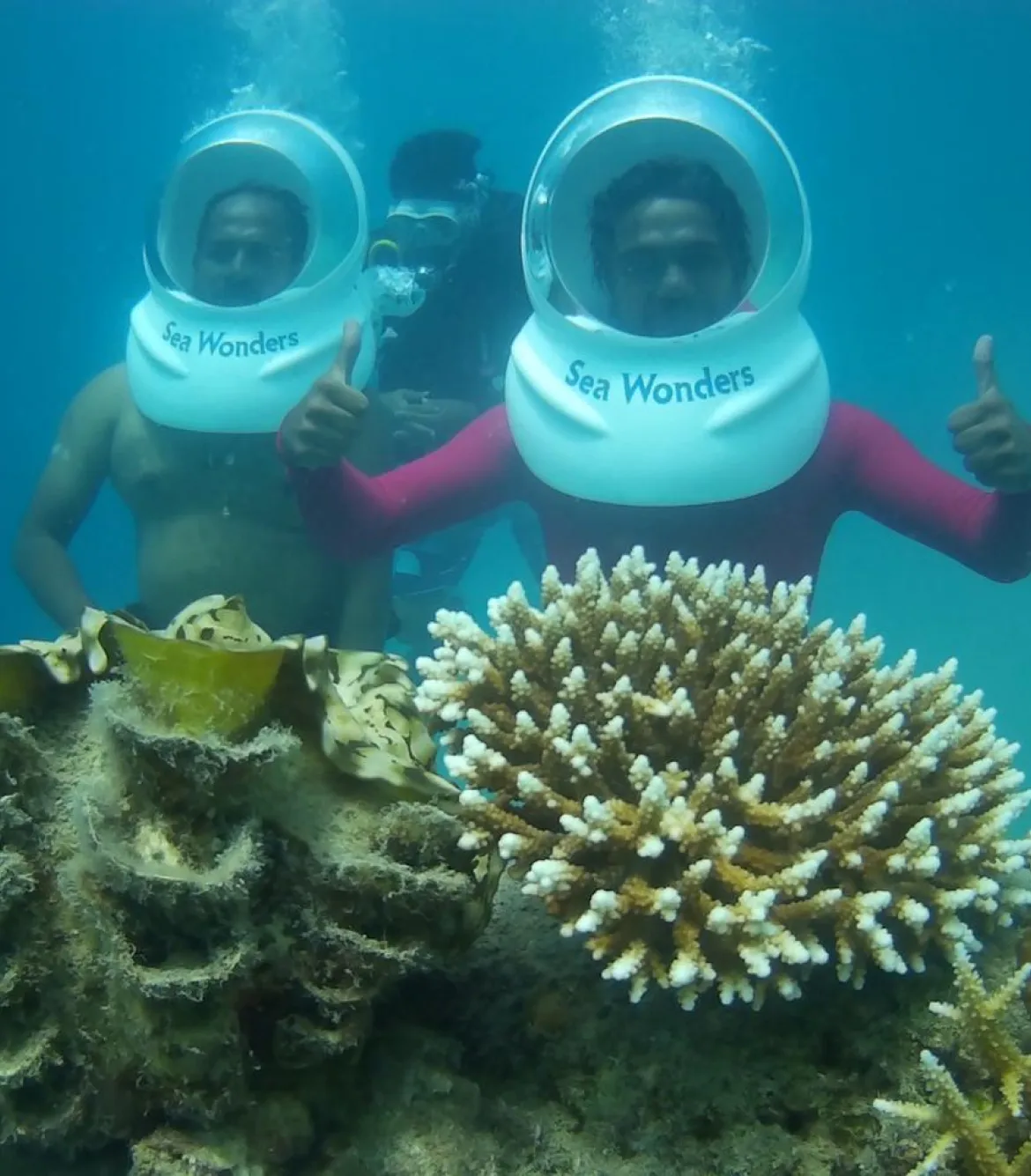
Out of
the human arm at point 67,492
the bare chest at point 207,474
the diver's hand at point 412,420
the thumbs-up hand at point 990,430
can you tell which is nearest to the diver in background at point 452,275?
the diver's hand at point 412,420

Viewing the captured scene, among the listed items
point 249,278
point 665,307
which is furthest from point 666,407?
point 249,278

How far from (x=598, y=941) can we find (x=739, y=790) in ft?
1.31

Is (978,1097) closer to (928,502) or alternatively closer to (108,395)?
(928,502)

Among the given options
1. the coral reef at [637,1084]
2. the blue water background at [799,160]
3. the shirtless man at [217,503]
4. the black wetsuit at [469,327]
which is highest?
the blue water background at [799,160]

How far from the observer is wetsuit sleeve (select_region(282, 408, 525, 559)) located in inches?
174

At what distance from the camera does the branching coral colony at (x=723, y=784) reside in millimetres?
1849

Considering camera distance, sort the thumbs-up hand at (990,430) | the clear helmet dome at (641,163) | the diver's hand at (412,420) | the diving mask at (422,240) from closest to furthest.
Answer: the thumbs-up hand at (990,430), the clear helmet dome at (641,163), the diver's hand at (412,420), the diving mask at (422,240)

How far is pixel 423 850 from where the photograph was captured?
1895 millimetres

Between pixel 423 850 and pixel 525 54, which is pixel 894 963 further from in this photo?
pixel 525 54

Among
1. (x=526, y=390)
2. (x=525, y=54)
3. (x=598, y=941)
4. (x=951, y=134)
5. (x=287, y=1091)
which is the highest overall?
(x=951, y=134)

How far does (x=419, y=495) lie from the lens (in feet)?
14.9

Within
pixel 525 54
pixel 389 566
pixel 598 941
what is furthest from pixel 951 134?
pixel 598 941

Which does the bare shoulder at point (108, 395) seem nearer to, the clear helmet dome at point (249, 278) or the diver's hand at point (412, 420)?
the clear helmet dome at point (249, 278)

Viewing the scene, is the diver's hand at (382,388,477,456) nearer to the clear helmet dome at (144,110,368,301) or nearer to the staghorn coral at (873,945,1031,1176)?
the clear helmet dome at (144,110,368,301)
